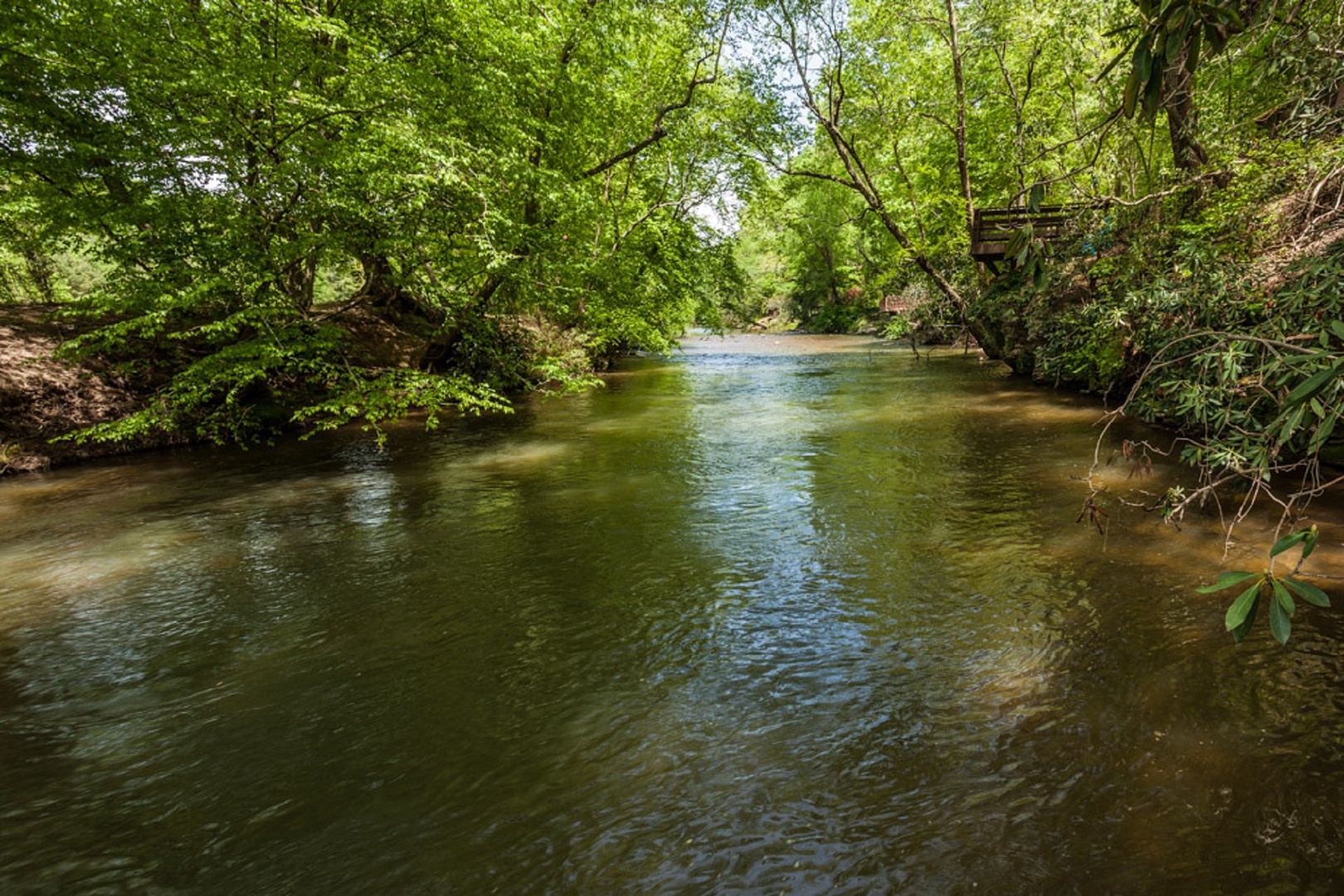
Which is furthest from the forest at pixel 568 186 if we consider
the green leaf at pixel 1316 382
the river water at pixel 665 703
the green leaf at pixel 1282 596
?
the river water at pixel 665 703

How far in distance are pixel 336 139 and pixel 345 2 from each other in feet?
14.9

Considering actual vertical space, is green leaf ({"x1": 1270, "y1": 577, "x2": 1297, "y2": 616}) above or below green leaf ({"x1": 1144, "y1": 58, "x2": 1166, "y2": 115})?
below

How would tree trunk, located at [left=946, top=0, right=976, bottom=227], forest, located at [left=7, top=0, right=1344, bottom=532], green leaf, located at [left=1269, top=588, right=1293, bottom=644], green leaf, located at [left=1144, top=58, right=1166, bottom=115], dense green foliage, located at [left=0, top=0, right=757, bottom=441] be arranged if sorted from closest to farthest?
green leaf, located at [left=1269, top=588, right=1293, bottom=644], green leaf, located at [left=1144, top=58, right=1166, bottom=115], forest, located at [left=7, top=0, right=1344, bottom=532], dense green foliage, located at [left=0, top=0, right=757, bottom=441], tree trunk, located at [left=946, top=0, right=976, bottom=227]

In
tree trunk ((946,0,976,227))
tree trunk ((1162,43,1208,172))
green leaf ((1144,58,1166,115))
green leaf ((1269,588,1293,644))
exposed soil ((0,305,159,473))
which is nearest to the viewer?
green leaf ((1269,588,1293,644))

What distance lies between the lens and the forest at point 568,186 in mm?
6270

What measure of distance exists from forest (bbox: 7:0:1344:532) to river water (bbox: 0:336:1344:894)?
1309 mm

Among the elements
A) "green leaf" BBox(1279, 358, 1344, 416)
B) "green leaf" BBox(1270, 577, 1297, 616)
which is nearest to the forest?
"green leaf" BBox(1279, 358, 1344, 416)

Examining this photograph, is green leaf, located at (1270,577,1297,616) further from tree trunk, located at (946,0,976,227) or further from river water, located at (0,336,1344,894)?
tree trunk, located at (946,0,976,227)

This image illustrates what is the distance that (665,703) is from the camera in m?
3.86

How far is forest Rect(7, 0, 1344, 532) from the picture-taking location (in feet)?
20.6

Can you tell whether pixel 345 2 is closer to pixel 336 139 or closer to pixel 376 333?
pixel 336 139

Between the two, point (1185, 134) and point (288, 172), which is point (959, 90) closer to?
point (1185, 134)

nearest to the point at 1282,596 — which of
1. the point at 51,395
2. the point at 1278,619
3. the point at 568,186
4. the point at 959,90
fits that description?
the point at 1278,619

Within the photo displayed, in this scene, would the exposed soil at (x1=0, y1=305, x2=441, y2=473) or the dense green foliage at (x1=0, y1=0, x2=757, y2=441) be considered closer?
the dense green foliage at (x1=0, y1=0, x2=757, y2=441)
